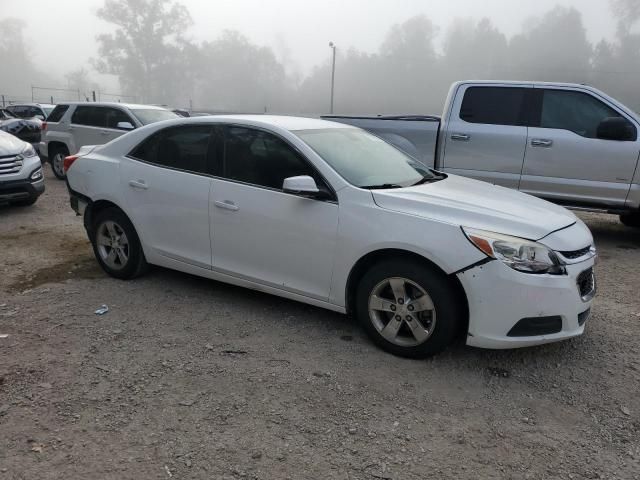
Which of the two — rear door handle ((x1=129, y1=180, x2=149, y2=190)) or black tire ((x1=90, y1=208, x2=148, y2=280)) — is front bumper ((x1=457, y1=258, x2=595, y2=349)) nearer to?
rear door handle ((x1=129, y1=180, x2=149, y2=190))

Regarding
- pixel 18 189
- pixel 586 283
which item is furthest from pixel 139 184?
pixel 18 189

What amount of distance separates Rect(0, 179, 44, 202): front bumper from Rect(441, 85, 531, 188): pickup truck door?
6.24 meters

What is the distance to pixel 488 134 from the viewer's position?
→ 7.14 meters

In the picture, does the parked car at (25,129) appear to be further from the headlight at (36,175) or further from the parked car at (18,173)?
the headlight at (36,175)

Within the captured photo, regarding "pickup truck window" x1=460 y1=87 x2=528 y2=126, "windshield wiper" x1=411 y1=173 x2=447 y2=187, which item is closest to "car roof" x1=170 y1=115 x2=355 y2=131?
"windshield wiper" x1=411 y1=173 x2=447 y2=187

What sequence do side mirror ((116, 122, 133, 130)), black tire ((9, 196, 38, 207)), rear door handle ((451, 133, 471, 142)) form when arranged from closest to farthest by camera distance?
rear door handle ((451, 133, 471, 142)), black tire ((9, 196, 38, 207)), side mirror ((116, 122, 133, 130))

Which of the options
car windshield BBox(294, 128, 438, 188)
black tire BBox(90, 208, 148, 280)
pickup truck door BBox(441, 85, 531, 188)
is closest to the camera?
car windshield BBox(294, 128, 438, 188)

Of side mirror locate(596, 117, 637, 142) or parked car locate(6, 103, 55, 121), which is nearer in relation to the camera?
side mirror locate(596, 117, 637, 142)

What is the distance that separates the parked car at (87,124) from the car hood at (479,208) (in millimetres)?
8067

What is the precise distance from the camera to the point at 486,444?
278cm

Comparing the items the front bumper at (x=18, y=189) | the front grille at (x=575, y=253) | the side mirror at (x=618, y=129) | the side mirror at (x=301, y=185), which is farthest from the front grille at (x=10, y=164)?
the side mirror at (x=618, y=129)

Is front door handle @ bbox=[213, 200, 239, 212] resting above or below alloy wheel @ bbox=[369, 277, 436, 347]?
above

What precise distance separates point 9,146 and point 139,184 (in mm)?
4838

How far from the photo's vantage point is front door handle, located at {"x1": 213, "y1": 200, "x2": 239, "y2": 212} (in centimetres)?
411
